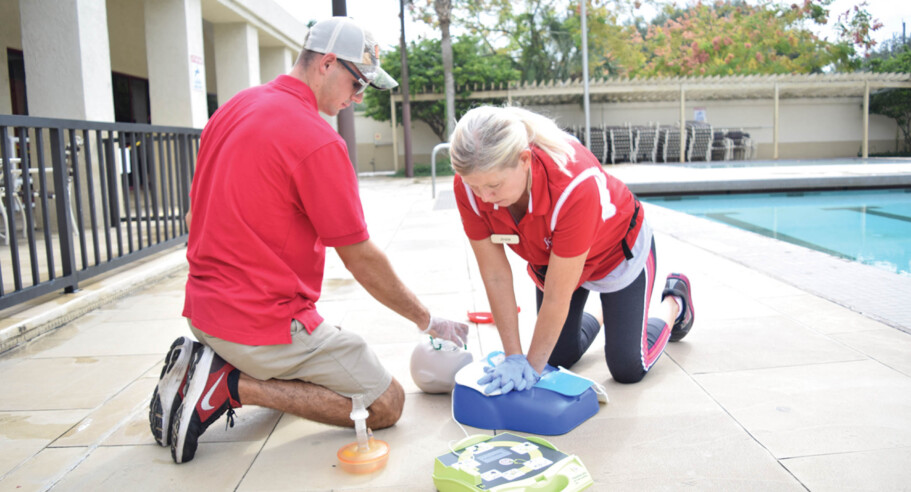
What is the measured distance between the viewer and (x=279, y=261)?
2217 mm

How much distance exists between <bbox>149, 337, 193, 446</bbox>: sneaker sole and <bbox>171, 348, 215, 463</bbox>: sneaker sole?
0.10ft

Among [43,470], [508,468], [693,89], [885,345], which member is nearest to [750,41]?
[693,89]

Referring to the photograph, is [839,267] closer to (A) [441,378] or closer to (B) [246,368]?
(A) [441,378]

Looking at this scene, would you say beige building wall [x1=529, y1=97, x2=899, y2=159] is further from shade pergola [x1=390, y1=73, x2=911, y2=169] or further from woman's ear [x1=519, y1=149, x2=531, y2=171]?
woman's ear [x1=519, y1=149, x2=531, y2=171]

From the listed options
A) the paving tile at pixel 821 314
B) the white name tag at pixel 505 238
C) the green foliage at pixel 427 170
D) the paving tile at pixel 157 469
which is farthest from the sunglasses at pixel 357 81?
the green foliage at pixel 427 170

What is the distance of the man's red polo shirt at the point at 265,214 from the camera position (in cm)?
216

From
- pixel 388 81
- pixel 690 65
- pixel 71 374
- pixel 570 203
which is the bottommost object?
pixel 71 374

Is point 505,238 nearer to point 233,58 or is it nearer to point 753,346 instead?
point 753,346

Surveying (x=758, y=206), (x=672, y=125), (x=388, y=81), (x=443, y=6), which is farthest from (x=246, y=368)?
(x=672, y=125)

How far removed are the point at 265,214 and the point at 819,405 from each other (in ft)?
7.01

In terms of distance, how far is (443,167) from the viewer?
68.5 feet

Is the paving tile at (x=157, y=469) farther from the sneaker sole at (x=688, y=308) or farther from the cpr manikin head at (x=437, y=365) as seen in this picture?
the sneaker sole at (x=688, y=308)

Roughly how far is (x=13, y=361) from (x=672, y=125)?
822 inches

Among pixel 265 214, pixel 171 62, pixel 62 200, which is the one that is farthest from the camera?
pixel 171 62
